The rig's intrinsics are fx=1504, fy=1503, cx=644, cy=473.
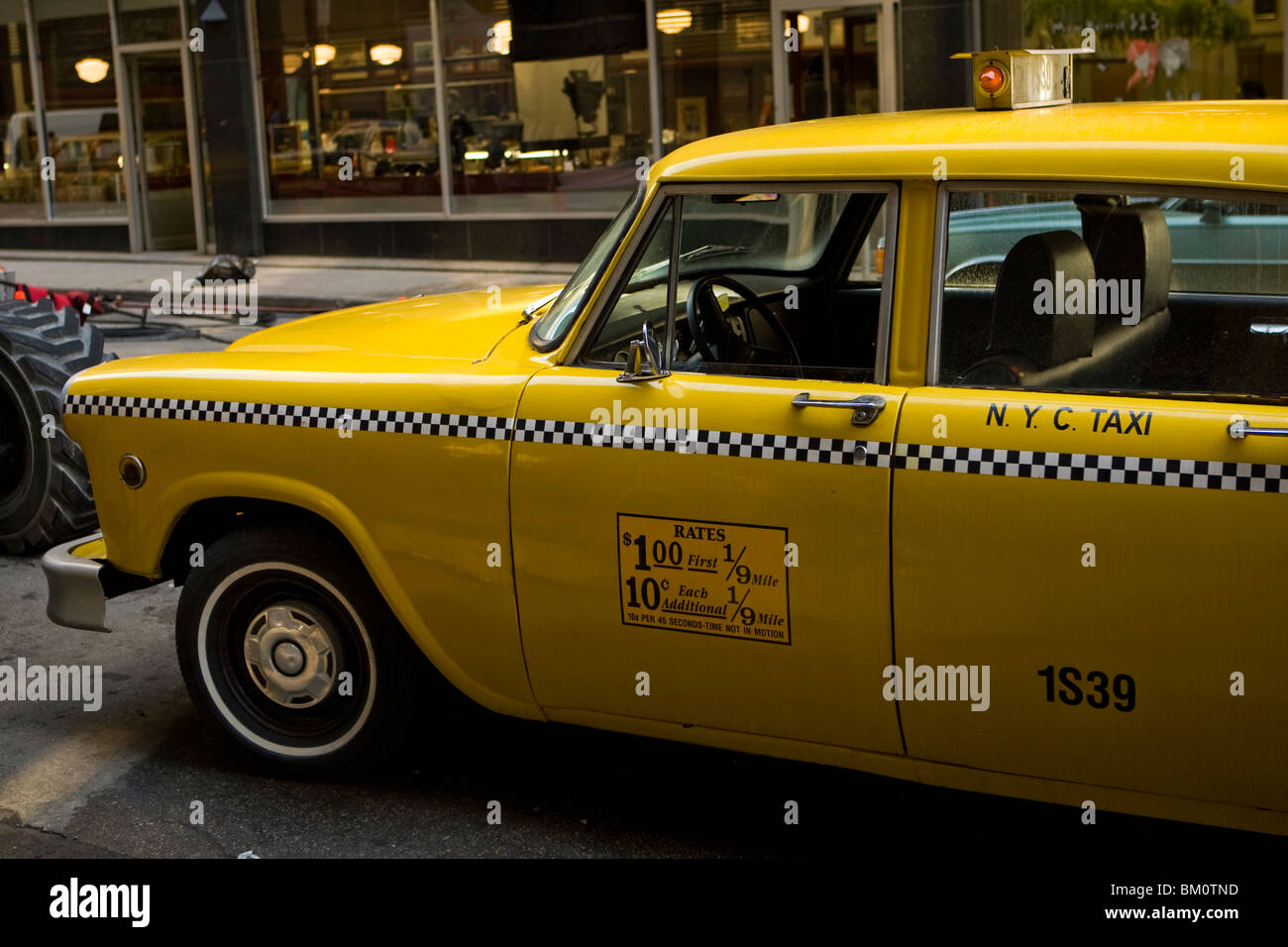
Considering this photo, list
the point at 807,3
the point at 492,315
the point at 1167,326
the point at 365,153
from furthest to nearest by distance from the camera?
the point at 365,153
the point at 807,3
the point at 492,315
the point at 1167,326

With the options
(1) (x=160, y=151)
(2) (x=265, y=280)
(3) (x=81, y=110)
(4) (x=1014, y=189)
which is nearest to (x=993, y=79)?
(4) (x=1014, y=189)

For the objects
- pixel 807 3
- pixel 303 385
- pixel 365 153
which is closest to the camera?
pixel 303 385

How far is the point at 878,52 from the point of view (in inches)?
598

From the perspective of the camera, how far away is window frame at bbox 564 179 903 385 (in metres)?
3.45

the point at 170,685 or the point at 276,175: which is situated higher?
the point at 276,175

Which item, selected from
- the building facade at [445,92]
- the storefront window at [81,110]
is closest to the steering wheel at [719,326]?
the building facade at [445,92]

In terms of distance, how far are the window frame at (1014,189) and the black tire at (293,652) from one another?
66.9 inches

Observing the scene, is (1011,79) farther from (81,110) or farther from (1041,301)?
(81,110)
